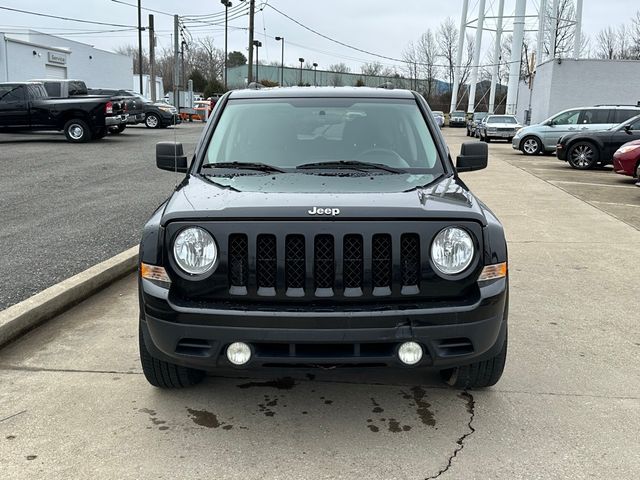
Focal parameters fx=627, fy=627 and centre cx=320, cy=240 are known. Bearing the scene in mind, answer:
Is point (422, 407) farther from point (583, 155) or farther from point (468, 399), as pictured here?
point (583, 155)

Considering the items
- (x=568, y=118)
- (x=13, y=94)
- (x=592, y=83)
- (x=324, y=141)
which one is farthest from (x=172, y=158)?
(x=592, y=83)

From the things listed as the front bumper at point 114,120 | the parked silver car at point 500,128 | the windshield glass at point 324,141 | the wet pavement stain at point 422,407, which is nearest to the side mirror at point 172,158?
the windshield glass at point 324,141

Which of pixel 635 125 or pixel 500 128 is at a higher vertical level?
pixel 635 125

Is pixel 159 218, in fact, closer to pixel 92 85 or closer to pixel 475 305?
pixel 475 305

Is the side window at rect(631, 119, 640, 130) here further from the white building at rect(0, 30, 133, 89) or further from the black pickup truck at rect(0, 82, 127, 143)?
the white building at rect(0, 30, 133, 89)

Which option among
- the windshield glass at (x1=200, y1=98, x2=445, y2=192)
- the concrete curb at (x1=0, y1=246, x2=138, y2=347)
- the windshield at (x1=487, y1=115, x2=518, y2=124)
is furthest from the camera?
the windshield at (x1=487, y1=115, x2=518, y2=124)

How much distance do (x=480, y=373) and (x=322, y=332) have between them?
1.17 metres

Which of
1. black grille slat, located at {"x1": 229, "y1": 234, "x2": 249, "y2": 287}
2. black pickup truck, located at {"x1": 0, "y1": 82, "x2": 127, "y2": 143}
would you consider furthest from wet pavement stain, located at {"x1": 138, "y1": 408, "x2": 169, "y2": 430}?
black pickup truck, located at {"x1": 0, "y1": 82, "x2": 127, "y2": 143}

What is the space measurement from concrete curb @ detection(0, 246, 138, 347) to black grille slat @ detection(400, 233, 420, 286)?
2815 millimetres

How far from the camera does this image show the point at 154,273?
3.01m

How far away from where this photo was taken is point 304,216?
9.53ft

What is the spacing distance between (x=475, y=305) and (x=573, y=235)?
5844mm

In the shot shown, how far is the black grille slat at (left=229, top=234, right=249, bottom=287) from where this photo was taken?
9.57ft

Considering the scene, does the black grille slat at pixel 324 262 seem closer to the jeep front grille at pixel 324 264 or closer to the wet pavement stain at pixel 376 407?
the jeep front grille at pixel 324 264
